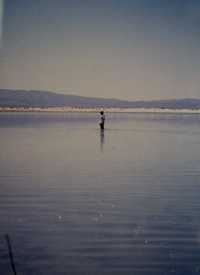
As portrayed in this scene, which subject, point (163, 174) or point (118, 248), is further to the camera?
point (163, 174)

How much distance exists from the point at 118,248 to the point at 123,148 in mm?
11580

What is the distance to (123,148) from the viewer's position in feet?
55.4

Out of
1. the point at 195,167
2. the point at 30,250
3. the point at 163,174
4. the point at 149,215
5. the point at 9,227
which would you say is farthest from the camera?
the point at 195,167

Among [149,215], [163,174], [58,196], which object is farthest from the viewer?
[163,174]

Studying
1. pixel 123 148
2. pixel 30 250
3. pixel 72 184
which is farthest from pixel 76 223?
pixel 123 148

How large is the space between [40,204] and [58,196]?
2.35 feet

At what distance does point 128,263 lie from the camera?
193 inches

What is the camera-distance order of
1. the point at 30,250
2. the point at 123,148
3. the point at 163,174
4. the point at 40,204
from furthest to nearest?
the point at 123,148 < the point at 163,174 < the point at 40,204 < the point at 30,250

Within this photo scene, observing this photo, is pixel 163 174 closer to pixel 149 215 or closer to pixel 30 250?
pixel 149 215

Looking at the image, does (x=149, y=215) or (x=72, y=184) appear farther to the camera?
(x=72, y=184)

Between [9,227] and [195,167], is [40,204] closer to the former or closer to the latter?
[9,227]

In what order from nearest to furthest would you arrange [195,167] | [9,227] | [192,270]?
[192,270], [9,227], [195,167]

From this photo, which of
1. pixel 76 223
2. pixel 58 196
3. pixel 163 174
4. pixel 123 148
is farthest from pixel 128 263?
pixel 123 148

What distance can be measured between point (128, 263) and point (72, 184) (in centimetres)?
458
